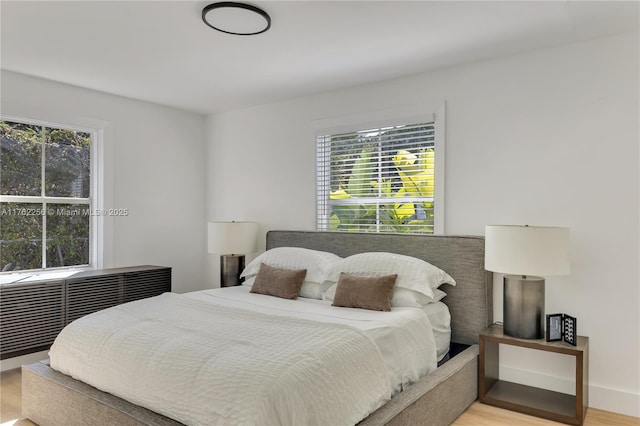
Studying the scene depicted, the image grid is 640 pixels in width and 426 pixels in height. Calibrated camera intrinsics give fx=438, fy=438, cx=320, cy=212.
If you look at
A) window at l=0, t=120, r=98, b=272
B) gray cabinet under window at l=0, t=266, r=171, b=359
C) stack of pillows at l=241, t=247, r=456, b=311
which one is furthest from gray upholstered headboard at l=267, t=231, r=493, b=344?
window at l=0, t=120, r=98, b=272

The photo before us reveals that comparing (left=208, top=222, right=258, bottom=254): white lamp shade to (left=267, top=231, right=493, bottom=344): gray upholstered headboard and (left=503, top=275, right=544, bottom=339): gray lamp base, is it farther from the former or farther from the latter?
(left=503, top=275, right=544, bottom=339): gray lamp base

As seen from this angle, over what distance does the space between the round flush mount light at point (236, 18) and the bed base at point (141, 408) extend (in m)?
2.15

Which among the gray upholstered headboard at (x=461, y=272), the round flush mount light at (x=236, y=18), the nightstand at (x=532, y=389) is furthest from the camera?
the gray upholstered headboard at (x=461, y=272)

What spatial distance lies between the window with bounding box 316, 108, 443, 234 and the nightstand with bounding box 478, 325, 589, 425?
3.38 ft

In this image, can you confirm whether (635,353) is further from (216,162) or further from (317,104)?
(216,162)

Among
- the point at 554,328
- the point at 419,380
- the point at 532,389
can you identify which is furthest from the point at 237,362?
the point at 532,389

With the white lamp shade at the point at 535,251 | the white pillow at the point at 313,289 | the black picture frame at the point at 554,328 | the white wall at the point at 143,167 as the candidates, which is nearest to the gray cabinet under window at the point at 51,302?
the white wall at the point at 143,167

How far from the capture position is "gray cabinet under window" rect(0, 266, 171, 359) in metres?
3.33

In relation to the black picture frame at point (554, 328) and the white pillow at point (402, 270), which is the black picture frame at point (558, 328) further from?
the white pillow at point (402, 270)

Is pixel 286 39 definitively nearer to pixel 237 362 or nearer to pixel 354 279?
pixel 354 279

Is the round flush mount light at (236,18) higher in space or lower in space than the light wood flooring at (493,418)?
higher

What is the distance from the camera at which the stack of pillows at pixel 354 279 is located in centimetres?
306

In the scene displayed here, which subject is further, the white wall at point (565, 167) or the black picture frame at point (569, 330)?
the white wall at point (565, 167)

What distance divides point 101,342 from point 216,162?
10.2 feet
